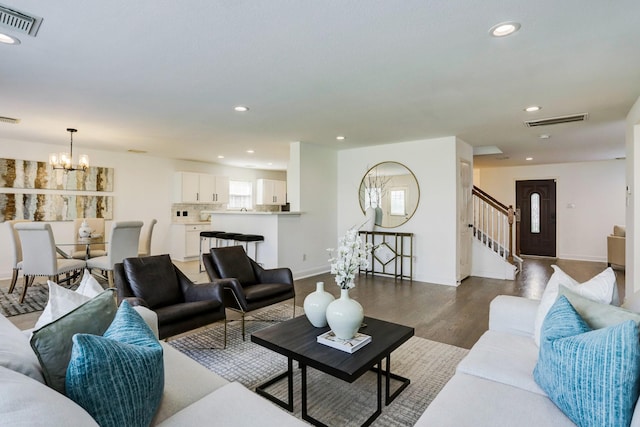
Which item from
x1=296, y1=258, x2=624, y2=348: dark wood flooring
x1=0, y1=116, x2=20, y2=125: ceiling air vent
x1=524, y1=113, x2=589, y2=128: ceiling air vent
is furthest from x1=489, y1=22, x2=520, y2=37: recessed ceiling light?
x1=0, y1=116, x2=20, y2=125: ceiling air vent

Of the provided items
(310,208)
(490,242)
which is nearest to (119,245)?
(310,208)

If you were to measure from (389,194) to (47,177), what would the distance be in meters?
6.15

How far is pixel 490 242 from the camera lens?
634cm

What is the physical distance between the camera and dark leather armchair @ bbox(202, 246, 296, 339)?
10.1 ft

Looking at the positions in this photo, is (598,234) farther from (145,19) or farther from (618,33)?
(145,19)

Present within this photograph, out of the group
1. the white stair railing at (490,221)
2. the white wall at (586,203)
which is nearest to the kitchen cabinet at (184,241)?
the white stair railing at (490,221)

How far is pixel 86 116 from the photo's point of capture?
4152 mm

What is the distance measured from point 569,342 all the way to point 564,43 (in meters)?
2.06

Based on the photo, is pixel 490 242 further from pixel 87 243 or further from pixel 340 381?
pixel 87 243

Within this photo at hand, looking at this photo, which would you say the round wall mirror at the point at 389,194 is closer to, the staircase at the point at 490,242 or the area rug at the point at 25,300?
the staircase at the point at 490,242

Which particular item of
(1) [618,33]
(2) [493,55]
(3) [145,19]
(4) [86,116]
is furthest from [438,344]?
(4) [86,116]

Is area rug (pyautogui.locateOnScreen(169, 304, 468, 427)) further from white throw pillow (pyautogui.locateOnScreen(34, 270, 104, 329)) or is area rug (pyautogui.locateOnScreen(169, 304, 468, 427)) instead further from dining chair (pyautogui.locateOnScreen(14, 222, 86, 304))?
dining chair (pyautogui.locateOnScreen(14, 222, 86, 304))

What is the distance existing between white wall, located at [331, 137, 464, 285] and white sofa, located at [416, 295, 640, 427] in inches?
136

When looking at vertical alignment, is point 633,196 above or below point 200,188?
below
